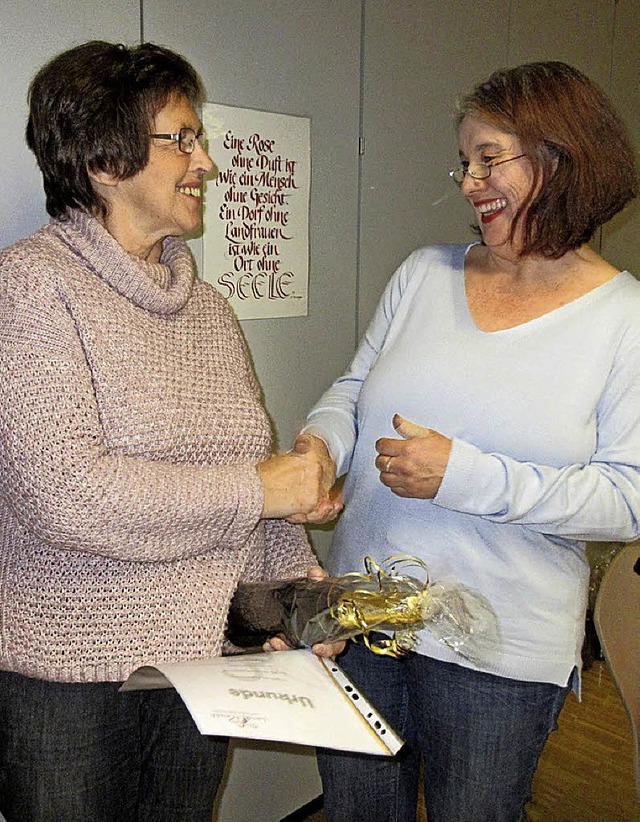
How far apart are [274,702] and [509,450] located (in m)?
0.57

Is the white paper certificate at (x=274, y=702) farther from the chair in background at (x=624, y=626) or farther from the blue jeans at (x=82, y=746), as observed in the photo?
the chair in background at (x=624, y=626)

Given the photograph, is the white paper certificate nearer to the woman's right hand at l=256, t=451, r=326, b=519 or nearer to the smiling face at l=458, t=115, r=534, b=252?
the woman's right hand at l=256, t=451, r=326, b=519

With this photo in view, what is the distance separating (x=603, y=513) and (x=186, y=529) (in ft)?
2.09

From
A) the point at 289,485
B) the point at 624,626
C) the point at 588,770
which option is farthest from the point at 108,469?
the point at 588,770

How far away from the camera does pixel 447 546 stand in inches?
53.5

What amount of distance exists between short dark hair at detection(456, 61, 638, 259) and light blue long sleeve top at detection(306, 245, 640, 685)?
0.39ft

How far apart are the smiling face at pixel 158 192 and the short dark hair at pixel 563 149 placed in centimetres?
51

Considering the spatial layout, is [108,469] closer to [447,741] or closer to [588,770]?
[447,741]

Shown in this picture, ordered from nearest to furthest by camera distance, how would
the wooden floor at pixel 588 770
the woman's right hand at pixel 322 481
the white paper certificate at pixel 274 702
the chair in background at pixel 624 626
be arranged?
the white paper certificate at pixel 274 702 < the woman's right hand at pixel 322 481 < the chair in background at pixel 624 626 < the wooden floor at pixel 588 770

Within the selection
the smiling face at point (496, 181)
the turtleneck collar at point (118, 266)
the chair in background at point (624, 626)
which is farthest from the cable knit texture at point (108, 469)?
the chair in background at point (624, 626)

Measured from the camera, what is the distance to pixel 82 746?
47.7 inches

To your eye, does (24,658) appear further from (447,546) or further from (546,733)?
(546,733)

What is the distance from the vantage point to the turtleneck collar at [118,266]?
1236 millimetres

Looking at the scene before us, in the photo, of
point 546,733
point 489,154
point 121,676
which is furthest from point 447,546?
point 489,154
